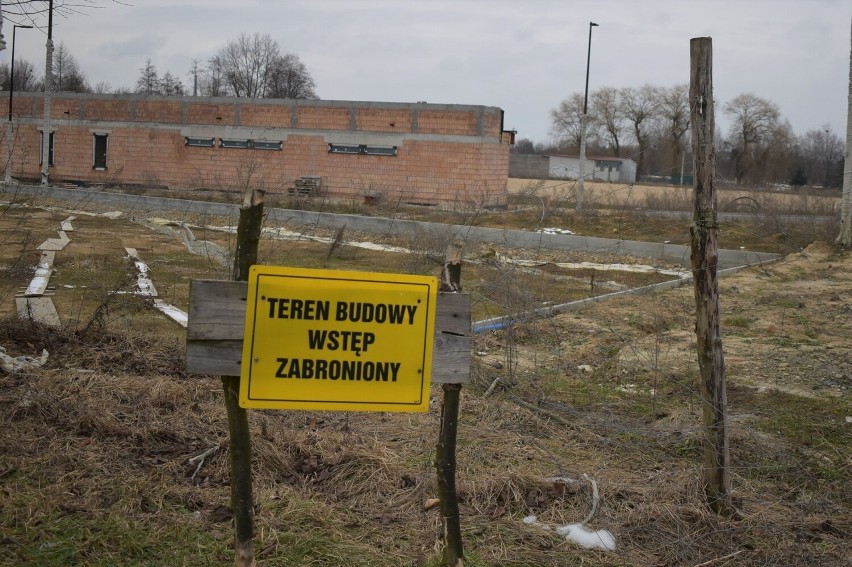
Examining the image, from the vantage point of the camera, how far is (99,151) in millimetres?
47469

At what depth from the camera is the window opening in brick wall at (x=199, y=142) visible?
44.2m

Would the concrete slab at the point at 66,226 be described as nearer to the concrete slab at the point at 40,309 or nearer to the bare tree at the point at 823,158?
the concrete slab at the point at 40,309

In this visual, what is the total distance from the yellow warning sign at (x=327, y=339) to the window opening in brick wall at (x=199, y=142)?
139ft

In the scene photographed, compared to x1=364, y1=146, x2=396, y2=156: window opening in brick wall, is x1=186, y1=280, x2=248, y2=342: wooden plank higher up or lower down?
lower down

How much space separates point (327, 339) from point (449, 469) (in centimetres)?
86

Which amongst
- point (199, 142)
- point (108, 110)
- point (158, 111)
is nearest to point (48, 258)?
point (199, 142)

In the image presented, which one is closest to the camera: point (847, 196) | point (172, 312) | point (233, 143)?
point (172, 312)

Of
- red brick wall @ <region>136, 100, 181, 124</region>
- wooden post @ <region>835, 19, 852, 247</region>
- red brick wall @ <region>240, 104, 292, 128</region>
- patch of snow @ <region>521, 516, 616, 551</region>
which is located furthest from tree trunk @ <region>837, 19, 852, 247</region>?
red brick wall @ <region>136, 100, 181, 124</region>

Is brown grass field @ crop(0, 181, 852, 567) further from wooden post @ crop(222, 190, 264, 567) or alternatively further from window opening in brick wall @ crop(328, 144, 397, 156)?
window opening in brick wall @ crop(328, 144, 397, 156)

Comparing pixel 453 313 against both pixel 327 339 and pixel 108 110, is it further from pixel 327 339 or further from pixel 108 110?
pixel 108 110

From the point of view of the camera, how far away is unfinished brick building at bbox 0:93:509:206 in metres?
39.1

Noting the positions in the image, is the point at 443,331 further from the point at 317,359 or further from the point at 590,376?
the point at 590,376

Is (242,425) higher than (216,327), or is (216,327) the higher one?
(216,327)

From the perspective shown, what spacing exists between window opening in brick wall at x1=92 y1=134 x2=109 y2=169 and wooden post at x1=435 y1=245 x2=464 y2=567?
46957 mm
